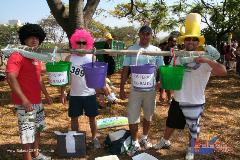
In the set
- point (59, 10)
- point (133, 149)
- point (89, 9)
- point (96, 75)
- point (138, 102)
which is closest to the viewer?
point (96, 75)

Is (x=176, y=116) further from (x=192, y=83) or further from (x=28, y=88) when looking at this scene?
(x=28, y=88)

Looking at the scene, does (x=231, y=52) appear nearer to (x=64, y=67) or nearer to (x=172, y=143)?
(x=172, y=143)

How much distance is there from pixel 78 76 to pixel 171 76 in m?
1.59

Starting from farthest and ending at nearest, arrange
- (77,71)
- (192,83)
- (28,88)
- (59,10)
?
(59,10), (77,71), (192,83), (28,88)

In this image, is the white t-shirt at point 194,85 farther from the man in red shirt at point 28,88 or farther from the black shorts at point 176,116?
the man in red shirt at point 28,88

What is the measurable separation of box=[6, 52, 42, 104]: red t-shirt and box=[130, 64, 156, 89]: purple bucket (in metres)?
1.25

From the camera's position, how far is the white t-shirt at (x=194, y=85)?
483 centimetres

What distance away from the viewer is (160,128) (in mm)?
7211

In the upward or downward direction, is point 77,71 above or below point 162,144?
above

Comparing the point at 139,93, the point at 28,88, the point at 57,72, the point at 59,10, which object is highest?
the point at 59,10

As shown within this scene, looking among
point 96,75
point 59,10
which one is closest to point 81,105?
point 96,75

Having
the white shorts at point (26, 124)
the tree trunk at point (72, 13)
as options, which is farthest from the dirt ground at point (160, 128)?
the tree trunk at point (72, 13)

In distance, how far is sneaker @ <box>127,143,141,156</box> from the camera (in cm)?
553

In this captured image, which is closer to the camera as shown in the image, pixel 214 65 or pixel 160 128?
pixel 214 65
